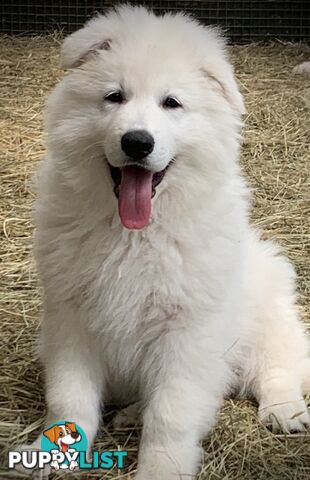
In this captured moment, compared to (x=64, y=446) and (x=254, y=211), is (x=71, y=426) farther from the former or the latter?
(x=254, y=211)

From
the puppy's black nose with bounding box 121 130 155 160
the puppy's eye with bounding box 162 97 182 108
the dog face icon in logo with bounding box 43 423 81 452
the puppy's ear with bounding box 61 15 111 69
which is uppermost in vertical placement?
the puppy's ear with bounding box 61 15 111 69

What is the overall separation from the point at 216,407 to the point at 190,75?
1.26 meters

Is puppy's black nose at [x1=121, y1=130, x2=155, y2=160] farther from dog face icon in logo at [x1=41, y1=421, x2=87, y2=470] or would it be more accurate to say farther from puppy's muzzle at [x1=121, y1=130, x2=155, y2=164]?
dog face icon in logo at [x1=41, y1=421, x2=87, y2=470]

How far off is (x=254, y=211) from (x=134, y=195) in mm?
2558

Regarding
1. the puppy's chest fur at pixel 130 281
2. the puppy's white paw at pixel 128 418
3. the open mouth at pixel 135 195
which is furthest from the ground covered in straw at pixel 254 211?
the open mouth at pixel 135 195

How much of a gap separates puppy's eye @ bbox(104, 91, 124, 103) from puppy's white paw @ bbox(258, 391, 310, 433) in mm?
1413

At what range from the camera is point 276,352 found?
3.55m

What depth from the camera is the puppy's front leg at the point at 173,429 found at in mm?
2857

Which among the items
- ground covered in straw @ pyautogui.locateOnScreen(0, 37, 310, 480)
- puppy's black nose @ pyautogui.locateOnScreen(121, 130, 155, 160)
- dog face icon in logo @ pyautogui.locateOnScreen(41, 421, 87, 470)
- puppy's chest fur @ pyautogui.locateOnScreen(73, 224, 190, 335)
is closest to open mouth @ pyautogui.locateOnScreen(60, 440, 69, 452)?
dog face icon in logo @ pyautogui.locateOnScreen(41, 421, 87, 470)

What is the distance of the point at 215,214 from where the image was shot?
3.10 m

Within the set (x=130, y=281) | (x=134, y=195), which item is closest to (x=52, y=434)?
(x=130, y=281)

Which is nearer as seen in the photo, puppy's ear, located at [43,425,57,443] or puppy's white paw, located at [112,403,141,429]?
puppy's ear, located at [43,425,57,443]

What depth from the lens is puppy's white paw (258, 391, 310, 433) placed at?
130 inches

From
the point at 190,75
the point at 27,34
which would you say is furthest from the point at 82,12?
the point at 190,75
